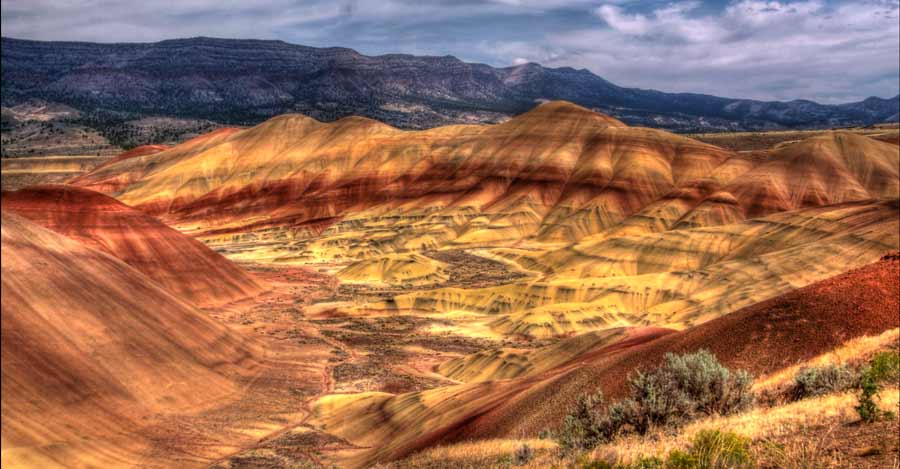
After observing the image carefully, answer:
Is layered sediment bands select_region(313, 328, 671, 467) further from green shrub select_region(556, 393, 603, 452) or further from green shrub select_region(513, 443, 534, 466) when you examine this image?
green shrub select_region(513, 443, 534, 466)

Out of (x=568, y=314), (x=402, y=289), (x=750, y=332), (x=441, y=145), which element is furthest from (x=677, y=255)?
(x=441, y=145)

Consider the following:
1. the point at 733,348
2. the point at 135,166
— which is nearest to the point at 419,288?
the point at 733,348

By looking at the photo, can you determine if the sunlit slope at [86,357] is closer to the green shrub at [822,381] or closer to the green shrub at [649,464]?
the green shrub at [649,464]

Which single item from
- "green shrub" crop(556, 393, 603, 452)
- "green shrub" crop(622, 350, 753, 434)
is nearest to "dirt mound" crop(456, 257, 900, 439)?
"green shrub" crop(556, 393, 603, 452)

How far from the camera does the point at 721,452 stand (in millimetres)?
9891

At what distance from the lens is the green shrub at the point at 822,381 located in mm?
15539

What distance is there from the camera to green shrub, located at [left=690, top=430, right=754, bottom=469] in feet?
31.8

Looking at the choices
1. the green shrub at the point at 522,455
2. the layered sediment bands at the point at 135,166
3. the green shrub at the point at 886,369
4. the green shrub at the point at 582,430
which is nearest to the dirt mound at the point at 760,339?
the green shrub at the point at 582,430

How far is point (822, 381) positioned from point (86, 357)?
992 inches

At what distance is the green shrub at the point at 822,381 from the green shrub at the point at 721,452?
6.15 m

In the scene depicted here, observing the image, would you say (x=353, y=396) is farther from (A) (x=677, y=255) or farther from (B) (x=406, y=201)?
(B) (x=406, y=201)

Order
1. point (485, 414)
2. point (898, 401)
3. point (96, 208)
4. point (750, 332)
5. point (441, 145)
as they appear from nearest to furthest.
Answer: point (898, 401) → point (750, 332) → point (485, 414) → point (96, 208) → point (441, 145)

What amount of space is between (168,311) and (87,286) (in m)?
7.77

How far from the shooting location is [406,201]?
442ft
